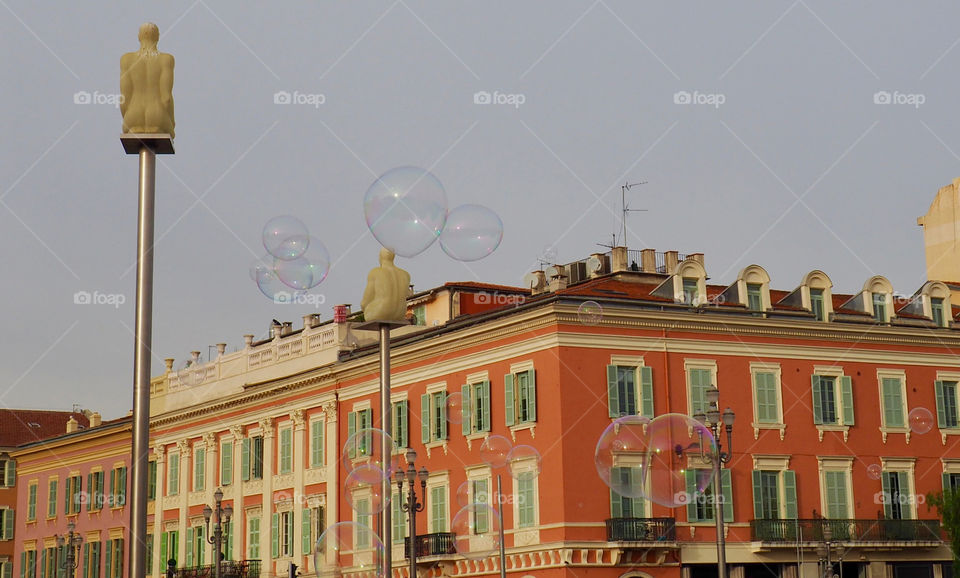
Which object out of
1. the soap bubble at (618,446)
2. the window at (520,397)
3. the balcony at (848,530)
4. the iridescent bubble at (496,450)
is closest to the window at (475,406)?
the window at (520,397)

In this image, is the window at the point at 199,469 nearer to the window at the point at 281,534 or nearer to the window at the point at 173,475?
the window at the point at 173,475

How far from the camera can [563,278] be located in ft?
171

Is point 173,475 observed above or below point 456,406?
below

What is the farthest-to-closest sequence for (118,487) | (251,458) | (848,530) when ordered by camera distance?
(118,487)
(251,458)
(848,530)

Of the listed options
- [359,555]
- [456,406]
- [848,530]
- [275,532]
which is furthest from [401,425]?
[848,530]

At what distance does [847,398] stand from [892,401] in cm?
206

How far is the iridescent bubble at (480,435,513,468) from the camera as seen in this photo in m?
40.1

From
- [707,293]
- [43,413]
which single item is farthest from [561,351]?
[43,413]

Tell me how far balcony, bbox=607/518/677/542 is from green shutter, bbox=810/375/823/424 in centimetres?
688

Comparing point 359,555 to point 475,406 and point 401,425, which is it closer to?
point 401,425

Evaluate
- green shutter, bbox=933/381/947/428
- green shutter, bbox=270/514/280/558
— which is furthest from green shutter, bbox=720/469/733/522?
green shutter, bbox=270/514/280/558

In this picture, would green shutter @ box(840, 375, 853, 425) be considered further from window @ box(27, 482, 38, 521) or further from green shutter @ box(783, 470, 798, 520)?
window @ box(27, 482, 38, 521)

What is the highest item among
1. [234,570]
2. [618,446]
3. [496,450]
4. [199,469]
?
[199,469]

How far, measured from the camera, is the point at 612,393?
4428 cm
